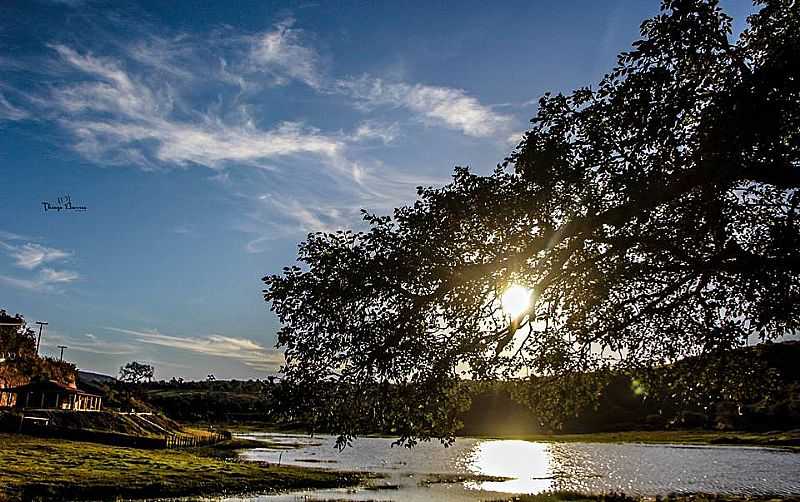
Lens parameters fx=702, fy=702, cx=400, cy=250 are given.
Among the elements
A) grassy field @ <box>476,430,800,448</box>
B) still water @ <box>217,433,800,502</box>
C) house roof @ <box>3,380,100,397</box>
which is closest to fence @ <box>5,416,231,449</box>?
still water @ <box>217,433,800,502</box>

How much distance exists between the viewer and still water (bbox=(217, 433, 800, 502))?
4911 cm

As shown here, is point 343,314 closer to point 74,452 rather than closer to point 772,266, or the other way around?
point 772,266

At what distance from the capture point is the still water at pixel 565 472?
161 feet

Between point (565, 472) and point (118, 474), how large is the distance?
1782 inches

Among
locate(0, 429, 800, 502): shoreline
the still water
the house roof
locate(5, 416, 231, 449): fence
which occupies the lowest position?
the still water

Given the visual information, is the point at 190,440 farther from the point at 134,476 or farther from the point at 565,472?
the point at 565,472

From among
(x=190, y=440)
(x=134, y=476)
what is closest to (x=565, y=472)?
(x=190, y=440)

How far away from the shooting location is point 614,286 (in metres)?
18.0

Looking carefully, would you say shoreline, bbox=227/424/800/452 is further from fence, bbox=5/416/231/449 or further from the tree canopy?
the tree canopy

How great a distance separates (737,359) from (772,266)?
4757 mm

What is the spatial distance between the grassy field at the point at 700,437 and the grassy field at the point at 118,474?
9857 cm

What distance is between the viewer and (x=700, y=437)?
5630 inches

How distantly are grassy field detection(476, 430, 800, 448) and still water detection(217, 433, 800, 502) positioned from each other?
27222mm

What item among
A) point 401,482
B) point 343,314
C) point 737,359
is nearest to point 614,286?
point 737,359
